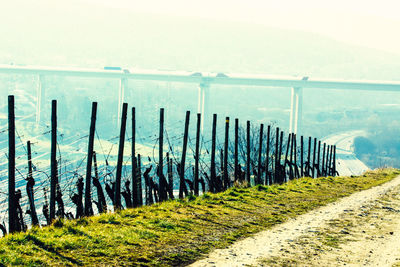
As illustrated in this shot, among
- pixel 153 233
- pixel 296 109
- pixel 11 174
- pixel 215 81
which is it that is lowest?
pixel 296 109

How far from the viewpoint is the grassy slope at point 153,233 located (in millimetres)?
7637

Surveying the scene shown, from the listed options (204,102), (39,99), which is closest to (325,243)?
(204,102)

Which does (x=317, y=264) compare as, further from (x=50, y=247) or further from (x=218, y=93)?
(x=218, y=93)

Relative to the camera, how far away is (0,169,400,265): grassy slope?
7.64 m

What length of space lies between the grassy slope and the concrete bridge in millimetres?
85048

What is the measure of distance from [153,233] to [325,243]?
2597 millimetres

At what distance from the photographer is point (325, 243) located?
934 centimetres

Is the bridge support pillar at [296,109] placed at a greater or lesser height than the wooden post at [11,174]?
lesser

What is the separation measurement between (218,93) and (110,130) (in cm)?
4543

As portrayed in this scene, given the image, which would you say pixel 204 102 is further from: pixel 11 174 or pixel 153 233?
pixel 11 174

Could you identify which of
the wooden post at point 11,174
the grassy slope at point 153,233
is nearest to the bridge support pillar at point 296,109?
the grassy slope at point 153,233

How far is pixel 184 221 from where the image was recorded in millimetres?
10539

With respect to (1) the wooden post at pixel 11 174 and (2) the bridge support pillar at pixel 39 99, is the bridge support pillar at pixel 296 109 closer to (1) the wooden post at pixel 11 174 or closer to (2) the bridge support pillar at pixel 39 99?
(2) the bridge support pillar at pixel 39 99

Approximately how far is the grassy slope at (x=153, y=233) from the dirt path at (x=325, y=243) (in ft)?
1.21
